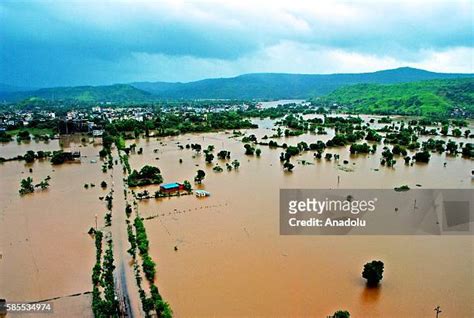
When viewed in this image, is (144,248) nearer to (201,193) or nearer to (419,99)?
(201,193)

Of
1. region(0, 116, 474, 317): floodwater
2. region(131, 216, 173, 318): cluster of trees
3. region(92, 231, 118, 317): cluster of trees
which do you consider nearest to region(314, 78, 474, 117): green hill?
region(0, 116, 474, 317): floodwater

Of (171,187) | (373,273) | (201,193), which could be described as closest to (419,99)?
(201,193)

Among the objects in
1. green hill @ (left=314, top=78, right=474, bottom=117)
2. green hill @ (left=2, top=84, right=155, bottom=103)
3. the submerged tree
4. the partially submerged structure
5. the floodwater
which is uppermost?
green hill @ (left=2, top=84, right=155, bottom=103)

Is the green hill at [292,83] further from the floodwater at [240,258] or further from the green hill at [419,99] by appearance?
the floodwater at [240,258]

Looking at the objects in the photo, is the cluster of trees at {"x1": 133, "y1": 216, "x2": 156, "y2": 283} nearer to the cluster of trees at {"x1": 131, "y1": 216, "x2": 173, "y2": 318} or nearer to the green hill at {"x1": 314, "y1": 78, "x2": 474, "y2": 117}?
the cluster of trees at {"x1": 131, "y1": 216, "x2": 173, "y2": 318}

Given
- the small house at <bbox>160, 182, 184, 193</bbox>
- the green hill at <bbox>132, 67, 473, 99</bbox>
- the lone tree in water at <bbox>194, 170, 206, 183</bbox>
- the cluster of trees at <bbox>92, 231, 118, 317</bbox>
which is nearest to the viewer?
the cluster of trees at <bbox>92, 231, 118, 317</bbox>

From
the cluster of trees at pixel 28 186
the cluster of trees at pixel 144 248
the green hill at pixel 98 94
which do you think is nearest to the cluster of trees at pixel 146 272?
the cluster of trees at pixel 144 248
